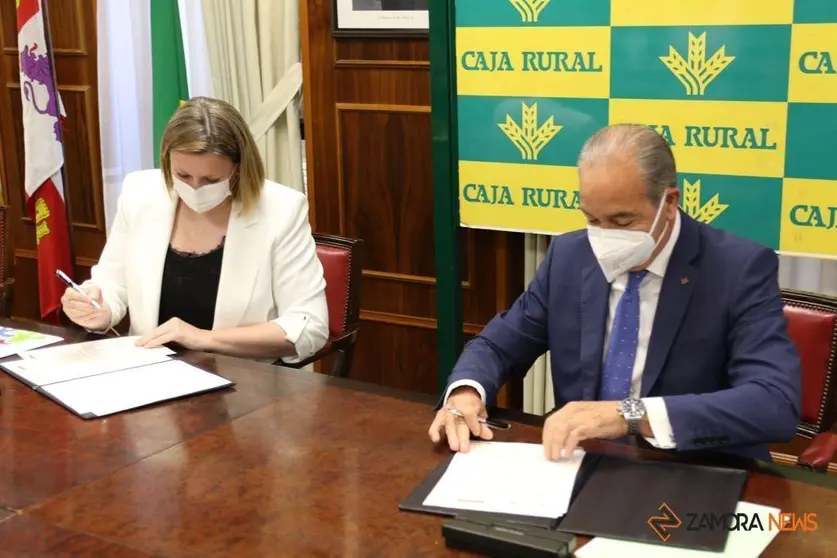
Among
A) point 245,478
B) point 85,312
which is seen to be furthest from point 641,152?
point 85,312

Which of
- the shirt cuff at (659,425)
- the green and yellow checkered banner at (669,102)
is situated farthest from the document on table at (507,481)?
the green and yellow checkered banner at (669,102)

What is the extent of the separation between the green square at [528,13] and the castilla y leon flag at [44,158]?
1902 mm

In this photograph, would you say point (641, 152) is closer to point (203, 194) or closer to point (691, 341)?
point (691, 341)

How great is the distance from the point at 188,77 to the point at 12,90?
1189mm

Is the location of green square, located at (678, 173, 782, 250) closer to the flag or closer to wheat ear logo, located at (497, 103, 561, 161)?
wheat ear logo, located at (497, 103, 561, 161)

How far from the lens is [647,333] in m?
2.01

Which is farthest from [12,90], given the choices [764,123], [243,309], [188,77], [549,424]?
[549,424]

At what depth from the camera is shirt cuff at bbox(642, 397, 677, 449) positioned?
1688 mm

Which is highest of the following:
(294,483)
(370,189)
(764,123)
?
(764,123)

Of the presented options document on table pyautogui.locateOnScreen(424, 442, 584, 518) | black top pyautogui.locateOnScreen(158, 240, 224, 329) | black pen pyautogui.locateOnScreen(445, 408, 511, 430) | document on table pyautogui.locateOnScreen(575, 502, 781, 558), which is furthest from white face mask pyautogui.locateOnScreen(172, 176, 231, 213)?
document on table pyautogui.locateOnScreen(575, 502, 781, 558)

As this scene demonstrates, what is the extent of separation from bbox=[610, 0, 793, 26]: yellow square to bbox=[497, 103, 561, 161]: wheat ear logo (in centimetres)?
36

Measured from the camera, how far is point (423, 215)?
12.4 ft

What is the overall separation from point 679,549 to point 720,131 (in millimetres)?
1730

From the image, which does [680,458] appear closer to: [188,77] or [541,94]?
[541,94]
